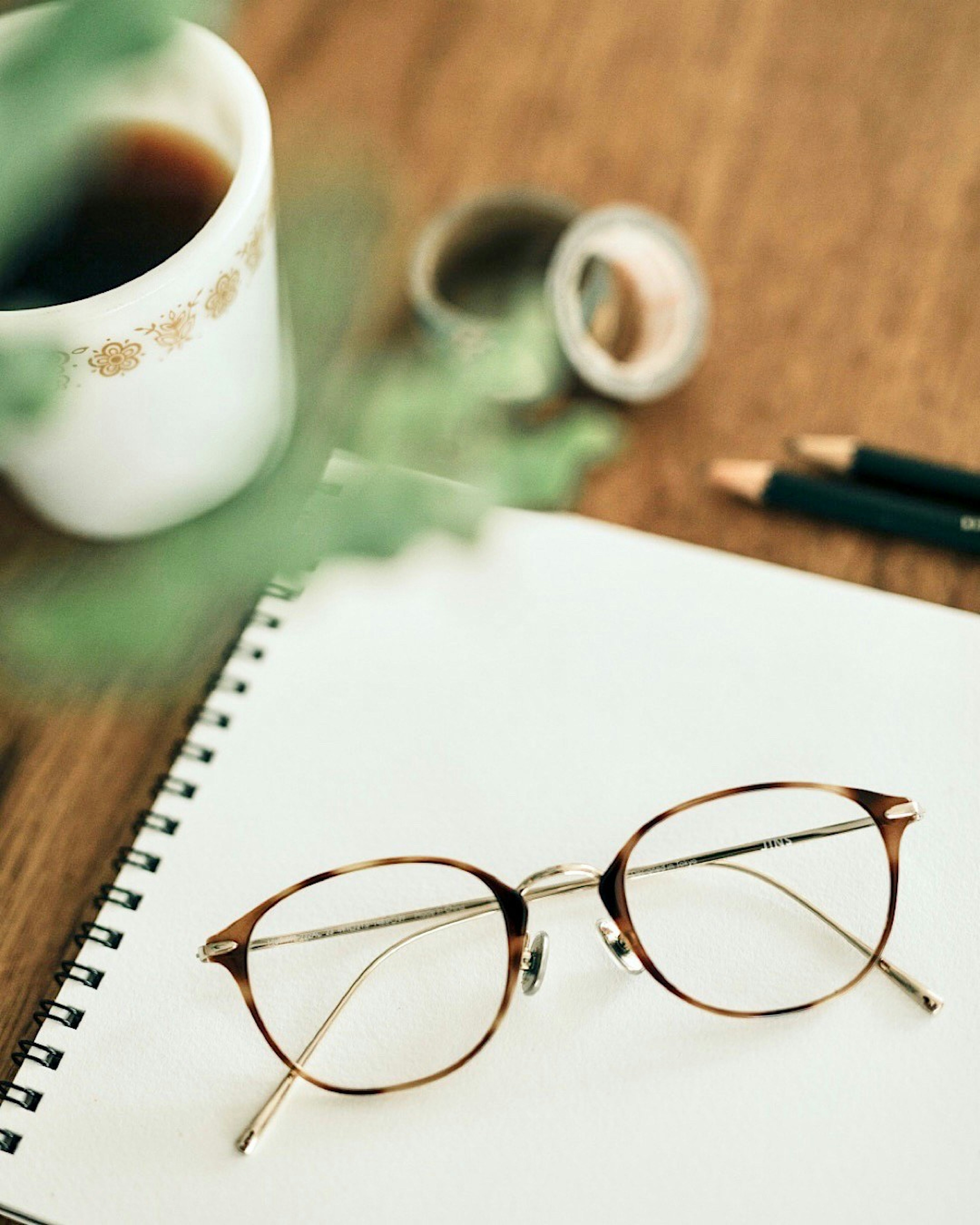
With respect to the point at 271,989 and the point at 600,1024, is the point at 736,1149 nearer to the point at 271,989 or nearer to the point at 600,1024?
the point at 600,1024

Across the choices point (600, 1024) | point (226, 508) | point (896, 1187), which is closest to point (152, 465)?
point (226, 508)

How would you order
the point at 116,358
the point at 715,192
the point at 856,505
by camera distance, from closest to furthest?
the point at 116,358 → the point at 856,505 → the point at 715,192

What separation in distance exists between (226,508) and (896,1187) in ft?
1.35

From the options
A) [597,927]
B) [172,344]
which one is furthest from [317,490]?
[597,927]

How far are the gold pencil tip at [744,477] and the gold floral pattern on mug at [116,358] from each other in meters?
0.29

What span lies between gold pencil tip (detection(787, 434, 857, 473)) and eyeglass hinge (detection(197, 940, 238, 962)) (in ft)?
1.19

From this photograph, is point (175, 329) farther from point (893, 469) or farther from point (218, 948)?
point (893, 469)

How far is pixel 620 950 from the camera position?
1.45 ft

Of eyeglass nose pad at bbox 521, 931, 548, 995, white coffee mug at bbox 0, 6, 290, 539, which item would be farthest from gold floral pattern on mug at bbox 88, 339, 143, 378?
eyeglass nose pad at bbox 521, 931, 548, 995

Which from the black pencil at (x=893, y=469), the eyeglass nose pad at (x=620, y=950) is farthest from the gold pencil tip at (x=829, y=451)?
the eyeglass nose pad at (x=620, y=950)

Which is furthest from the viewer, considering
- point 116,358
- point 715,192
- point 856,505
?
point 715,192

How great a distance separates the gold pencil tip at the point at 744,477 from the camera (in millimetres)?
530

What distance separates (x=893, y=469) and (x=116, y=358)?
1.23ft

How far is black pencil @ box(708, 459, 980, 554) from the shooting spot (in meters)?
0.52
